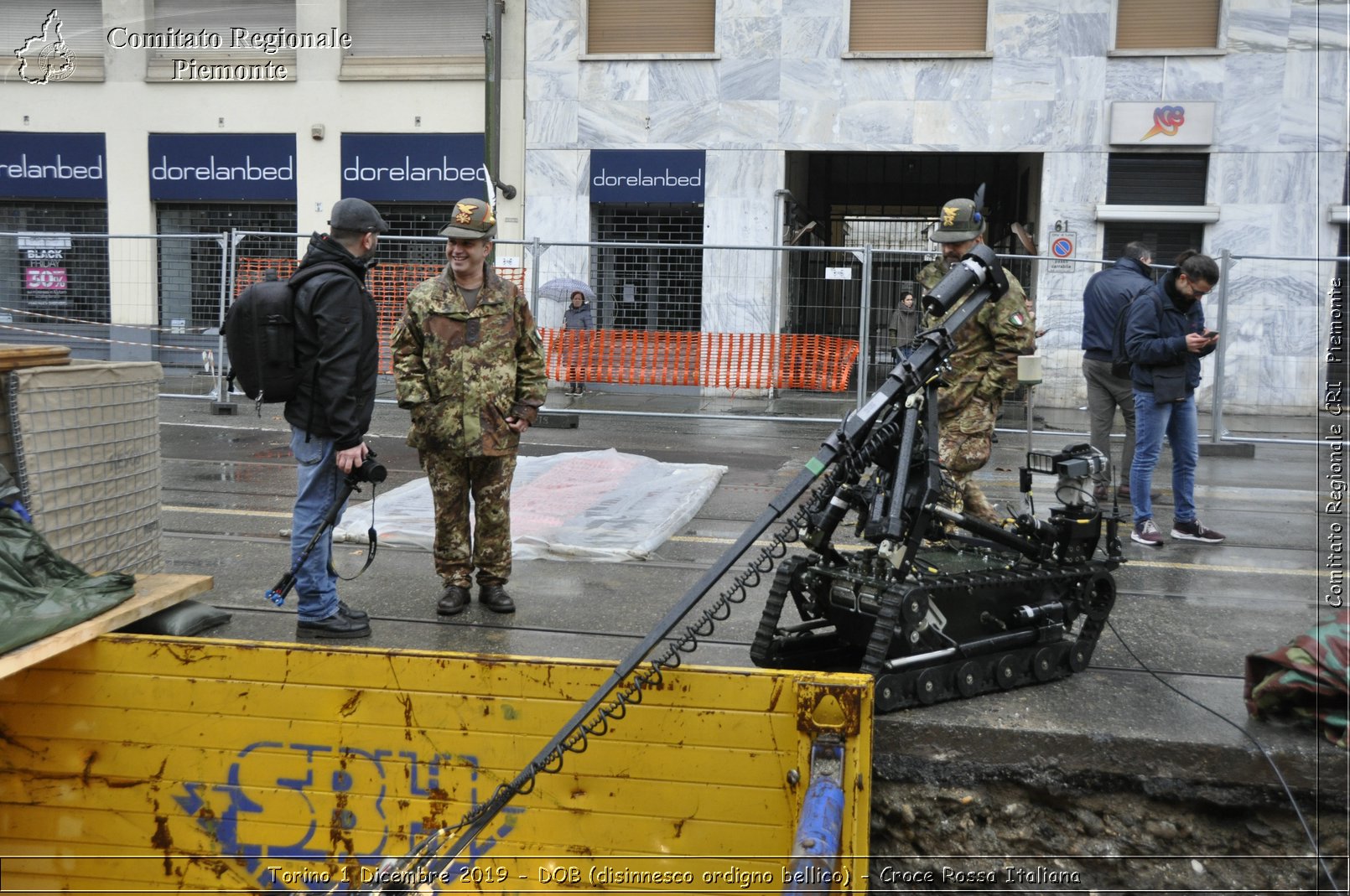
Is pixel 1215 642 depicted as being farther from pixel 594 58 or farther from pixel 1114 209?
pixel 594 58

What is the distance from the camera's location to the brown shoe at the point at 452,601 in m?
5.42

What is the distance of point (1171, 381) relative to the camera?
7.27 metres

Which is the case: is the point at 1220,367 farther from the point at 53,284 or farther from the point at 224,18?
the point at 224,18

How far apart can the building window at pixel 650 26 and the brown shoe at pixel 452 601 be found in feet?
45.7

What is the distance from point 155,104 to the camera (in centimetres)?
1934

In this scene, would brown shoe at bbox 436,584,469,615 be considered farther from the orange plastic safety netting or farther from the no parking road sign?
the no parking road sign

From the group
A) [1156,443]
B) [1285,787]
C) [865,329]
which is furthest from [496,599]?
[865,329]

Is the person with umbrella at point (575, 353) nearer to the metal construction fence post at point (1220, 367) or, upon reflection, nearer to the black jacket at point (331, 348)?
the metal construction fence post at point (1220, 367)

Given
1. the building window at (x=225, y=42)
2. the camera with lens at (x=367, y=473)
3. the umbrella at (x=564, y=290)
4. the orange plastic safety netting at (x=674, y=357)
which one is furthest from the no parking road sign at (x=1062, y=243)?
the camera with lens at (x=367, y=473)

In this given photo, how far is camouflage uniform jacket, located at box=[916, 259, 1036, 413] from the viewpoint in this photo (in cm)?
602

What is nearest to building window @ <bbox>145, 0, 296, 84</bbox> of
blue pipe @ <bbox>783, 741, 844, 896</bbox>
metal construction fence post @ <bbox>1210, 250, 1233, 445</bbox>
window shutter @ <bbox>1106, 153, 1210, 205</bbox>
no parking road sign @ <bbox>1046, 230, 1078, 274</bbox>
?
no parking road sign @ <bbox>1046, 230, 1078, 274</bbox>

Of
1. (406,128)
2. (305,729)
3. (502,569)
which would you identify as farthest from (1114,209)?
(305,729)

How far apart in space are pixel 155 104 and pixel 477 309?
16.8m

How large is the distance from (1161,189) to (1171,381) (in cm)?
1068
